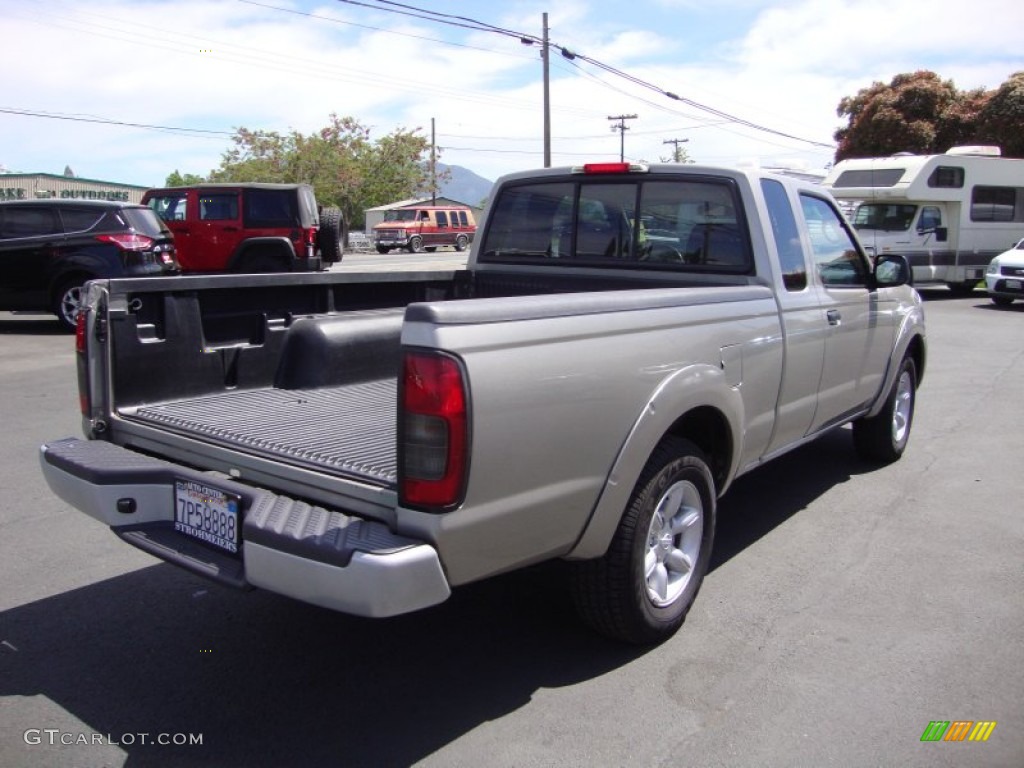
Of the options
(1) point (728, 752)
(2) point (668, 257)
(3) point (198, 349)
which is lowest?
(1) point (728, 752)

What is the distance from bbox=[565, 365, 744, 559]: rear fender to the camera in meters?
3.06

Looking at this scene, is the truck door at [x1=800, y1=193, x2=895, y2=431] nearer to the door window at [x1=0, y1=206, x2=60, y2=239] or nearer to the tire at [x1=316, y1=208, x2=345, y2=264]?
the door window at [x1=0, y1=206, x2=60, y2=239]

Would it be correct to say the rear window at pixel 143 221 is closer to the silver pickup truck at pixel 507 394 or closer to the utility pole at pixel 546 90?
the silver pickup truck at pixel 507 394

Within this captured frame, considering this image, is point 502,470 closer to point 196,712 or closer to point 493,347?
point 493,347

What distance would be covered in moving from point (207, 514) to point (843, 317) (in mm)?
3542

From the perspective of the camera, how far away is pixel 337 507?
288 centimetres

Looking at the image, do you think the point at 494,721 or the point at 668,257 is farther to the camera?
the point at 668,257

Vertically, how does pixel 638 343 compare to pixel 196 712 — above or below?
above

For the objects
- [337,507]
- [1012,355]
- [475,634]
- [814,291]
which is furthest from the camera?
[1012,355]

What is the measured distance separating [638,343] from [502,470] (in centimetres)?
81

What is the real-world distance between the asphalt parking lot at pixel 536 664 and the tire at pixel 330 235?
1197 cm

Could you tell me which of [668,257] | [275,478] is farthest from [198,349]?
[668,257]

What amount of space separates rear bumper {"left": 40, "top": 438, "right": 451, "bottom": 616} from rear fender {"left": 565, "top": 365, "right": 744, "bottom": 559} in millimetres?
664

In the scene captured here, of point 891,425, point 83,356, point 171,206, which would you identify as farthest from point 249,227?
point 83,356
